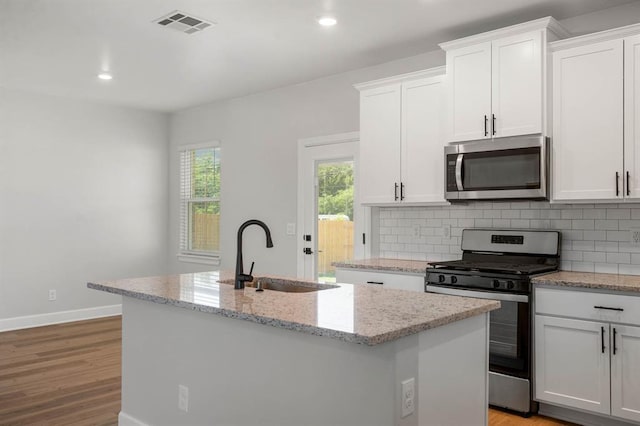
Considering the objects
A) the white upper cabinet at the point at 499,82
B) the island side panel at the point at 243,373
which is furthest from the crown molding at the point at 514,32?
the island side panel at the point at 243,373

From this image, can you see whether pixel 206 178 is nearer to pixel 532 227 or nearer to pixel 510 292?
pixel 532 227

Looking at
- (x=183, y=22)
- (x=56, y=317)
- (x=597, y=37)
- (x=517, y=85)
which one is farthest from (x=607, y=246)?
(x=56, y=317)

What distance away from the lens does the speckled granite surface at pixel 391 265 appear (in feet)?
12.8

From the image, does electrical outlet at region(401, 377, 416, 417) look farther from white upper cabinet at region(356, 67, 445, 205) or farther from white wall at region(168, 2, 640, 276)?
white wall at region(168, 2, 640, 276)

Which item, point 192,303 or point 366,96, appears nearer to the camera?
point 192,303

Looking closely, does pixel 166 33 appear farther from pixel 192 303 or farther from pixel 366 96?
pixel 192 303

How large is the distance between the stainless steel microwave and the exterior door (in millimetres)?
1211

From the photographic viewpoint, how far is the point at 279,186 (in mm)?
5668

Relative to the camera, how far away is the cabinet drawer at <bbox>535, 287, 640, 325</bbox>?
2.98 meters

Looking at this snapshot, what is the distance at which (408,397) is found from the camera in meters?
1.81

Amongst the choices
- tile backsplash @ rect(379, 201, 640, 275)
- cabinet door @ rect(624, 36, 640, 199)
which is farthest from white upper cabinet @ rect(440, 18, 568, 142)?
tile backsplash @ rect(379, 201, 640, 275)

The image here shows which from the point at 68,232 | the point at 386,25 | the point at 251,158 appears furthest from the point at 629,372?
the point at 68,232

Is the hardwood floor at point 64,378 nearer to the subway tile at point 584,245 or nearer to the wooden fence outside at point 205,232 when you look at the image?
the subway tile at point 584,245

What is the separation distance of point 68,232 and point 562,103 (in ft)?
17.7
